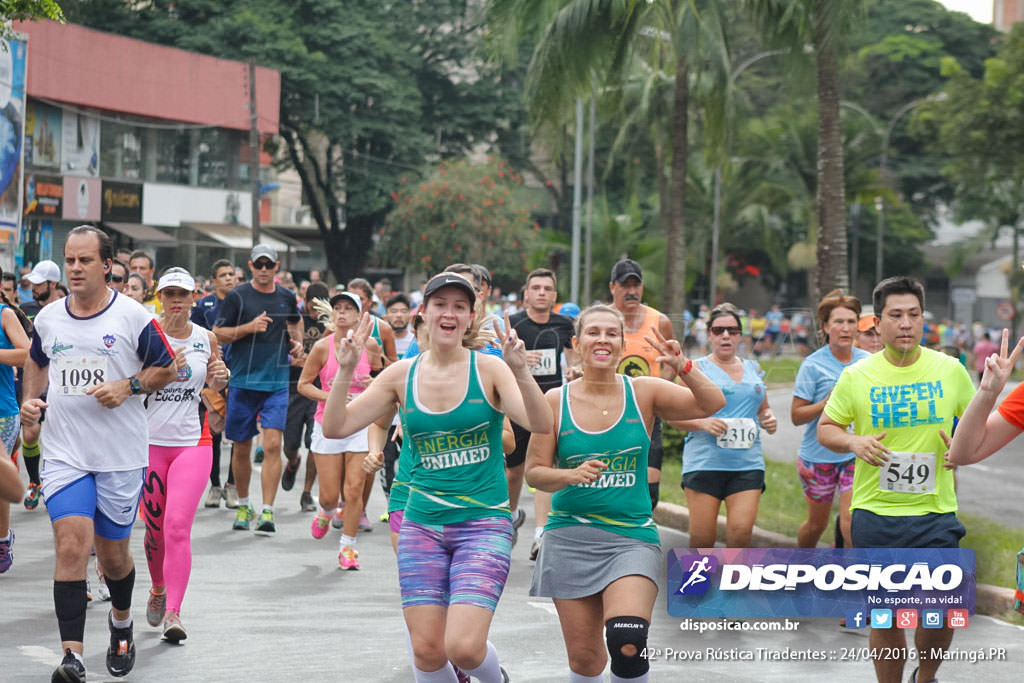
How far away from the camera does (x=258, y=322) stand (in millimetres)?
10914

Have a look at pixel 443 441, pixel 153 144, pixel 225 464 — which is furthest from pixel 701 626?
pixel 153 144

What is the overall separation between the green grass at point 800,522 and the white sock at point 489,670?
4.39 m

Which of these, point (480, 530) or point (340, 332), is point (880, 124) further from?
point (480, 530)

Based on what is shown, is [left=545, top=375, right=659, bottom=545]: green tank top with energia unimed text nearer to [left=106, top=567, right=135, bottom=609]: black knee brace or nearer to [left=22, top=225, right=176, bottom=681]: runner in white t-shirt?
[left=22, top=225, right=176, bottom=681]: runner in white t-shirt

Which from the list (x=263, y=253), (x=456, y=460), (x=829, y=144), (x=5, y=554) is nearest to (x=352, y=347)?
(x=456, y=460)

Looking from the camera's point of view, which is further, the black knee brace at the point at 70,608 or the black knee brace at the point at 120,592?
the black knee brace at the point at 120,592

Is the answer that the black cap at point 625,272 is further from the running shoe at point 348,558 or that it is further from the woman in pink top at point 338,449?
the running shoe at point 348,558

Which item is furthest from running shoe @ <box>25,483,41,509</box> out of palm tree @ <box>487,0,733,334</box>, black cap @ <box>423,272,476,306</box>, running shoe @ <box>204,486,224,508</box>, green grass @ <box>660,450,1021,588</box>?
palm tree @ <box>487,0,733,334</box>

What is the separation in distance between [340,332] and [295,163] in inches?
1498

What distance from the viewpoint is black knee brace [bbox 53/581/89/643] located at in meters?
6.11

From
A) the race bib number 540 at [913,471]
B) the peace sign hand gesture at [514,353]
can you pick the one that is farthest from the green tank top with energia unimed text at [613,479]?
the race bib number 540 at [913,471]

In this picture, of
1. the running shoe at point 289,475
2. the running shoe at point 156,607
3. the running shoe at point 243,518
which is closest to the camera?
the running shoe at point 156,607

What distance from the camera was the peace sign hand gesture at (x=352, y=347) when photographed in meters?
5.36

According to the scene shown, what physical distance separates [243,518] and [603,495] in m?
6.01
